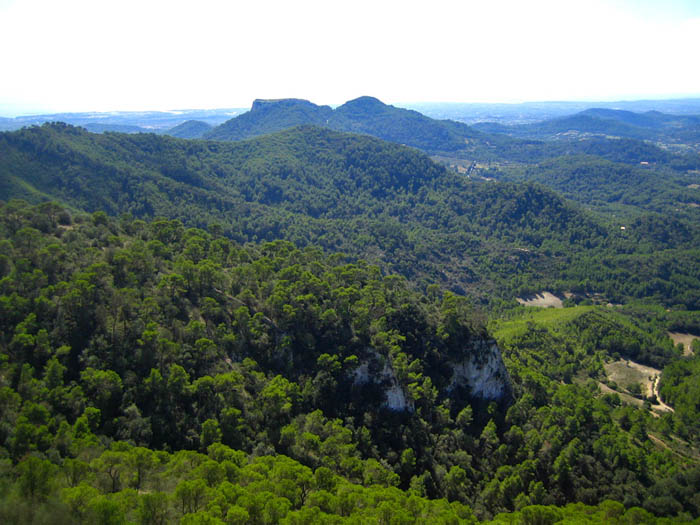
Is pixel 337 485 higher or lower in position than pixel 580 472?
higher

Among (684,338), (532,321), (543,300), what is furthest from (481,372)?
(684,338)

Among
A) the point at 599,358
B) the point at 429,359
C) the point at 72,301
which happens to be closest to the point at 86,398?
the point at 72,301

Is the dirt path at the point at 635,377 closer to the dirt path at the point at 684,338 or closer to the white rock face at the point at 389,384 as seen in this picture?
the dirt path at the point at 684,338

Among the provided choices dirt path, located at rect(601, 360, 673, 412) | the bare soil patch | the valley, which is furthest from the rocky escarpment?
the bare soil patch

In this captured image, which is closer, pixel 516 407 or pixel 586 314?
pixel 516 407

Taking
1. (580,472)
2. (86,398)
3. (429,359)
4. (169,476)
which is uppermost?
(86,398)

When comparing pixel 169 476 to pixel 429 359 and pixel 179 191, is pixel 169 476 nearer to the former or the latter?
pixel 429 359

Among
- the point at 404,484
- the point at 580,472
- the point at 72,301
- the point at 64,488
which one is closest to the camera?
the point at 64,488

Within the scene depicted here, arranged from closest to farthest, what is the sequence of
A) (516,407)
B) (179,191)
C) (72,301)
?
(72,301), (516,407), (179,191)
